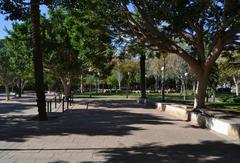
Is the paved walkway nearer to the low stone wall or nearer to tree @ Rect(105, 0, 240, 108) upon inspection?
the low stone wall

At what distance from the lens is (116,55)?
106 feet

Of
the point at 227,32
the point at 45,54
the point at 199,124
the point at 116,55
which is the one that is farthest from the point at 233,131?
the point at 45,54

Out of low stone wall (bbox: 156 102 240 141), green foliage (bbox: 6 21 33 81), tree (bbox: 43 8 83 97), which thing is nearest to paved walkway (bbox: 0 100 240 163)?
low stone wall (bbox: 156 102 240 141)

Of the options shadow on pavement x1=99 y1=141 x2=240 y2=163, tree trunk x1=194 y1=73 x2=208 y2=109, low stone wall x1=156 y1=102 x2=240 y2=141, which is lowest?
shadow on pavement x1=99 y1=141 x2=240 y2=163

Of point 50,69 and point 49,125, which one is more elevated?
point 50,69

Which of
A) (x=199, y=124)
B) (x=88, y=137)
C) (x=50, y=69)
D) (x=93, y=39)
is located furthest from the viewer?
(x=50, y=69)

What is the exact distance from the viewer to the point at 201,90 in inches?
966

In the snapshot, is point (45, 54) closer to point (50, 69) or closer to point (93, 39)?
point (50, 69)

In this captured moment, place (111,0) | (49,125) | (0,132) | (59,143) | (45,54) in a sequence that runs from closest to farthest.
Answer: (59,143)
(0,132)
(49,125)
(111,0)
(45,54)

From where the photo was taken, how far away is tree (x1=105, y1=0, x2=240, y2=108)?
64.4 feet

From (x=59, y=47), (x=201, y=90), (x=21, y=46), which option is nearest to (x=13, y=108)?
(x=59, y=47)

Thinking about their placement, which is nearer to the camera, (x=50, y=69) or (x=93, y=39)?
(x=93, y=39)

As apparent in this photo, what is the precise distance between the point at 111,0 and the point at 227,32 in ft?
19.3

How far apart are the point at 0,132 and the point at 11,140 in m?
2.17
